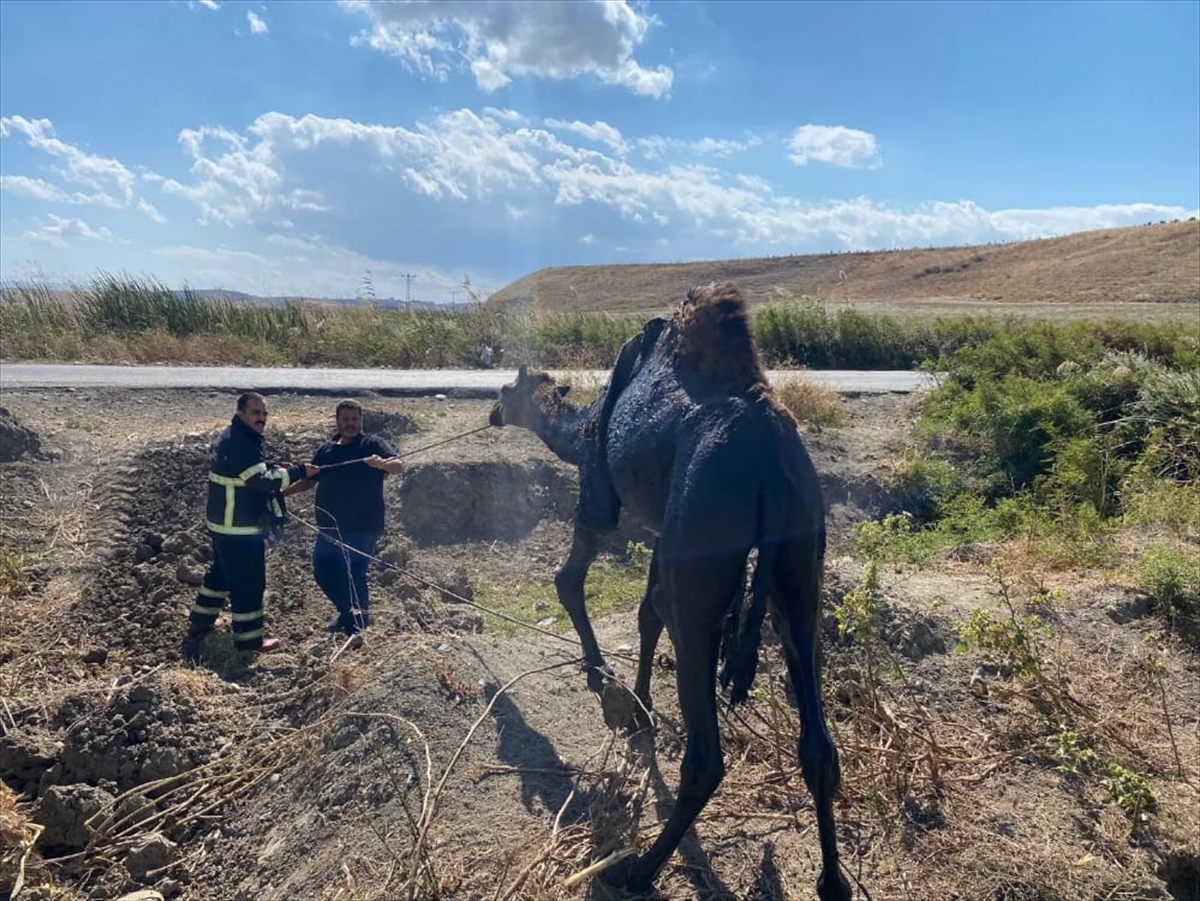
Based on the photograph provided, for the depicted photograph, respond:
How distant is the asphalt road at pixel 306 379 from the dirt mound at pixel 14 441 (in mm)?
3280

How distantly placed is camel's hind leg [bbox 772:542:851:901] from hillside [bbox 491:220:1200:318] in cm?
2788

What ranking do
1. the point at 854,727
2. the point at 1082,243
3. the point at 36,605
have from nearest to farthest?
the point at 854,727, the point at 36,605, the point at 1082,243

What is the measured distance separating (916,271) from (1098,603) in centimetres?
4996

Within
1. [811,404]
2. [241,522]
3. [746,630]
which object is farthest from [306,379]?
[746,630]

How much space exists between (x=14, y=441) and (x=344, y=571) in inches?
181

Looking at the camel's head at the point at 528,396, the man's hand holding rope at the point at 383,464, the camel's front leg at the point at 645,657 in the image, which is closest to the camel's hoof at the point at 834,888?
the camel's front leg at the point at 645,657

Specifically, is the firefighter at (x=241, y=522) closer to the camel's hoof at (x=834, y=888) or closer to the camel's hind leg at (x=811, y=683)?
the camel's hind leg at (x=811, y=683)

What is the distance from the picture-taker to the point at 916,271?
53.0 m

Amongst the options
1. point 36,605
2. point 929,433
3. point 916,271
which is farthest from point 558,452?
point 916,271

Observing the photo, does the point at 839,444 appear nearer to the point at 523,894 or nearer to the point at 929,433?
the point at 929,433

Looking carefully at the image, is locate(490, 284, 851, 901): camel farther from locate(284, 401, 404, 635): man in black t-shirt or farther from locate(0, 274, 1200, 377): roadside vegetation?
locate(0, 274, 1200, 377): roadside vegetation

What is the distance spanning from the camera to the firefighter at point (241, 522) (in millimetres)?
6539

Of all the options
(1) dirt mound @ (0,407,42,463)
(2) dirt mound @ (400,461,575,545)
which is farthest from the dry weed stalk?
(1) dirt mound @ (0,407,42,463)

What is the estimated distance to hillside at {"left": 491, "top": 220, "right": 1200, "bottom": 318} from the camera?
35.5 meters
